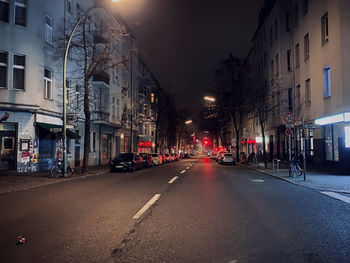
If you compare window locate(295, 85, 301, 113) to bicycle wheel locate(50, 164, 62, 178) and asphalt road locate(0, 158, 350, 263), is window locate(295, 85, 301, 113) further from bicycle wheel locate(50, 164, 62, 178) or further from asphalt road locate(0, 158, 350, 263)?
bicycle wheel locate(50, 164, 62, 178)

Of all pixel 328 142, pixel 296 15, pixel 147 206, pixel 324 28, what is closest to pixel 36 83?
pixel 147 206

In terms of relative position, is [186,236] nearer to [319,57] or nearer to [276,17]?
[319,57]

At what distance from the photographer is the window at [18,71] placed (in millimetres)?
20281

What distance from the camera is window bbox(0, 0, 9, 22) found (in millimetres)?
20000

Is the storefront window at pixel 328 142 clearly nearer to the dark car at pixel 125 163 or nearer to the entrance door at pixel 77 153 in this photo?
the dark car at pixel 125 163

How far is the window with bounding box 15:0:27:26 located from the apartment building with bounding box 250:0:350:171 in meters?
19.4

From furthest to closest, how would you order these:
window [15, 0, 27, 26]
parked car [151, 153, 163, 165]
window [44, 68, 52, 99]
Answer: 1. parked car [151, 153, 163, 165]
2. window [44, 68, 52, 99]
3. window [15, 0, 27, 26]

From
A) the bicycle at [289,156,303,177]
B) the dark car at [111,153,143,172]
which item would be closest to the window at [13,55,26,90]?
the dark car at [111,153,143,172]

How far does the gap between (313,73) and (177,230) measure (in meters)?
21.3

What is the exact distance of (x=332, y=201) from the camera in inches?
388

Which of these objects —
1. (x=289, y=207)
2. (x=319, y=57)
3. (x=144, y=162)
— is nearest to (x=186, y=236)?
(x=289, y=207)

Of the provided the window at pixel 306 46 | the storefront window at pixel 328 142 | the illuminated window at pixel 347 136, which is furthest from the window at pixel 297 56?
the illuminated window at pixel 347 136

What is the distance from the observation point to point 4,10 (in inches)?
792

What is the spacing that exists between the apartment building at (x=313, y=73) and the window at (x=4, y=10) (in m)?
20.1
